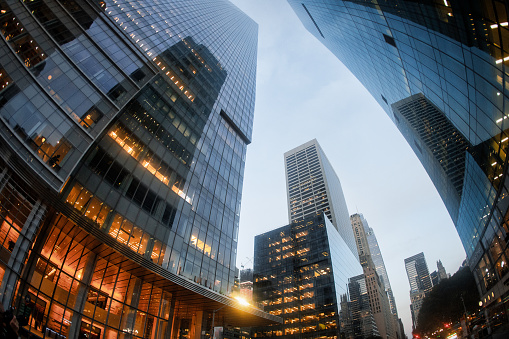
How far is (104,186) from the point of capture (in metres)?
24.3

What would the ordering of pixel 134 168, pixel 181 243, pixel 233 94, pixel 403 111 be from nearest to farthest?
1. pixel 134 168
2. pixel 181 243
3. pixel 403 111
4. pixel 233 94

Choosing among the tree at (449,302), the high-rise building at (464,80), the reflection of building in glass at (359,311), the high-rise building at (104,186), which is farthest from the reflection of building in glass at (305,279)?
the high-rise building at (104,186)

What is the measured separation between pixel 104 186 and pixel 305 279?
8846 centimetres

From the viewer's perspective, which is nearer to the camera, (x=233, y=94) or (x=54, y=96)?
(x=54, y=96)

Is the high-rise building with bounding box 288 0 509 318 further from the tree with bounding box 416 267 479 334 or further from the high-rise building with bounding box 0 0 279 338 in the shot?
the tree with bounding box 416 267 479 334

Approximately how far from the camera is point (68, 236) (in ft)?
70.2

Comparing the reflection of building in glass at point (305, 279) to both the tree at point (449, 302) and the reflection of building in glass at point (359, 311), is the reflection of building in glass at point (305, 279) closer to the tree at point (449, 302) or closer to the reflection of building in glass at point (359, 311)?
the reflection of building in glass at point (359, 311)

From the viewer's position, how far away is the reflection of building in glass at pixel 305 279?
89625 millimetres

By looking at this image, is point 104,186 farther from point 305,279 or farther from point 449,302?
point 449,302

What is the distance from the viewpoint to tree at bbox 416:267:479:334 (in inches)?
2980

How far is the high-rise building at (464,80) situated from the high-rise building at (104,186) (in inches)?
1094

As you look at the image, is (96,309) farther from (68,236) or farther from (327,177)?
(327,177)

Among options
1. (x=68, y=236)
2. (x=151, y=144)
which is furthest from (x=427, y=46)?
(x=68, y=236)

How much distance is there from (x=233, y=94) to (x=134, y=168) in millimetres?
39771
